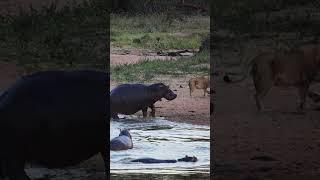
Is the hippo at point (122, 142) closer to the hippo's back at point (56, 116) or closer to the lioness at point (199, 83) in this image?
the hippo's back at point (56, 116)

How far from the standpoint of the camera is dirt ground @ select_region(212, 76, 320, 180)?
6965mm

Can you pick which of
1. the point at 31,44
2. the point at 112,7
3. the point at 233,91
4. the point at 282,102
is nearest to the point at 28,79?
the point at 31,44

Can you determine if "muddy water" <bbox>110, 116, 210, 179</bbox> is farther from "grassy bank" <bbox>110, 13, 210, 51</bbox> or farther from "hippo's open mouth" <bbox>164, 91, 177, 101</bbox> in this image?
"grassy bank" <bbox>110, 13, 210, 51</bbox>

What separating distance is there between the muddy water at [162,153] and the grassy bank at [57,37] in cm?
66

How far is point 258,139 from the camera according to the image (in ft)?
22.9

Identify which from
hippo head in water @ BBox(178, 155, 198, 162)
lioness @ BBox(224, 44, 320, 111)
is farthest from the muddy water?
lioness @ BBox(224, 44, 320, 111)

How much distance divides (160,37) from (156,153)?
40.9 inches

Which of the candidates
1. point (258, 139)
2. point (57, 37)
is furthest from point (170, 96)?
point (57, 37)

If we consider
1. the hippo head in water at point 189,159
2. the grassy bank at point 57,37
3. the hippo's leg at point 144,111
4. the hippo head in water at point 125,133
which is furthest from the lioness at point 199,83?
the grassy bank at point 57,37

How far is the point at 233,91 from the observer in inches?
276

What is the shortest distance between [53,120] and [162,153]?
1.00m

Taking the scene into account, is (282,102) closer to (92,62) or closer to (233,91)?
(233,91)

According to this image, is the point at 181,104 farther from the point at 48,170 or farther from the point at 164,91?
the point at 48,170

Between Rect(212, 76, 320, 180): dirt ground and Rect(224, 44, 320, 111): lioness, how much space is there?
93mm
